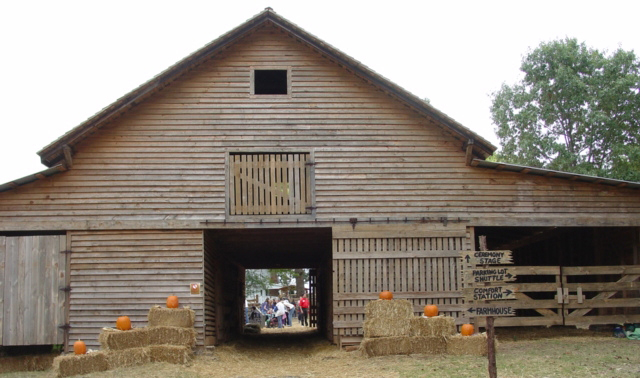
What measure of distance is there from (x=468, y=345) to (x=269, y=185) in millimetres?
6247

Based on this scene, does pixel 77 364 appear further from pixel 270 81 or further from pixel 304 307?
pixel 304 307

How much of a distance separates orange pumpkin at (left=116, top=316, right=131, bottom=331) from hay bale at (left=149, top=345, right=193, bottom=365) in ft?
2.77

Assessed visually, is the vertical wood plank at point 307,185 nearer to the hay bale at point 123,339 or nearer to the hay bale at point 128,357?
the hay bale at point 123,339

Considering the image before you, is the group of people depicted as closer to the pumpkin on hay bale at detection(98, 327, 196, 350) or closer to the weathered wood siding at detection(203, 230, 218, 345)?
the weathered wood siding at detection(203, 230, 218, 345)

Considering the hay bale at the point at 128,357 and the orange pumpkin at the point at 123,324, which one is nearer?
the hay bale at the point at 128,357

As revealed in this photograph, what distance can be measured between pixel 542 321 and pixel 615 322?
1983 mm

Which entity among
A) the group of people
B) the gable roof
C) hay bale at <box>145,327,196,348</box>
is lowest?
the group of people

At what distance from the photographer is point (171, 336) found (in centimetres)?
1589

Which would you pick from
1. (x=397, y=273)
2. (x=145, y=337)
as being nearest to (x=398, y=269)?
(x=397, y=273)

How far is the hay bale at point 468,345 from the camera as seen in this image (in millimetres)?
15438

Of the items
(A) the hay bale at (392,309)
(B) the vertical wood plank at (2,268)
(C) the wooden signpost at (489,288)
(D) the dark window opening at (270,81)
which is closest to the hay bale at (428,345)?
(A) the hay bale at (392,309)

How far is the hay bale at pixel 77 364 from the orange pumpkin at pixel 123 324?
1.20 metres

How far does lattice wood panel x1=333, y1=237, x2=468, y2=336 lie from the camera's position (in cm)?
1773

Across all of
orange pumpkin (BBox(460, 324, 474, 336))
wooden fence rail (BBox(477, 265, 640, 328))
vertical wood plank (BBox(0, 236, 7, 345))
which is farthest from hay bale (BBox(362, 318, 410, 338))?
vertical wood plank (BBox(0, 236, 7, 345))
